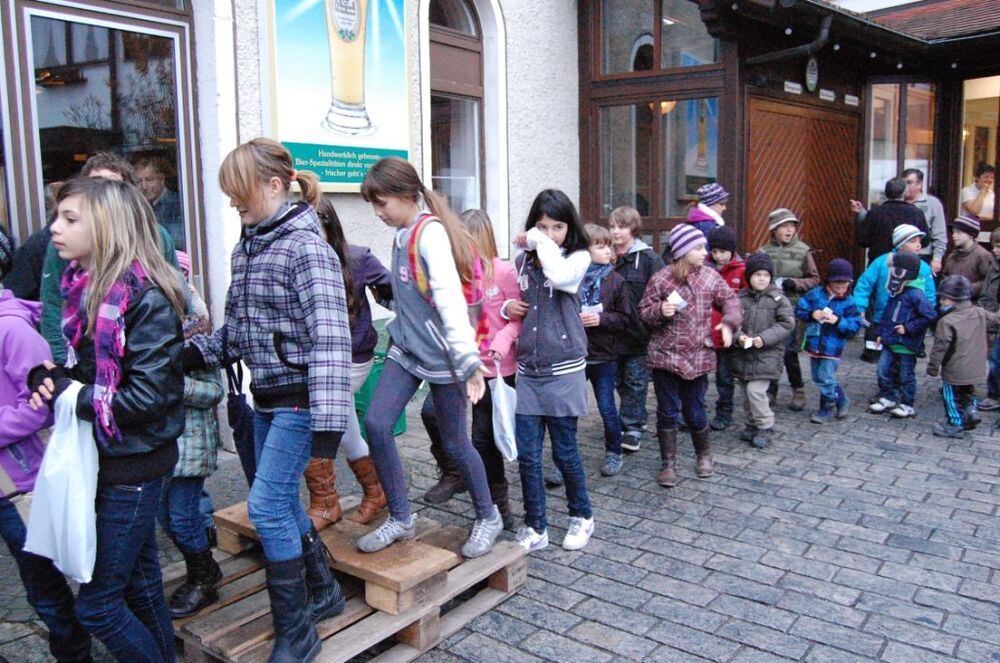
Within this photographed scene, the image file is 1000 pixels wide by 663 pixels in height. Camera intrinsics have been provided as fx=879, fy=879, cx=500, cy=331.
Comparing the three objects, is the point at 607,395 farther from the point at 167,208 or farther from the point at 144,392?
the point at 144,392

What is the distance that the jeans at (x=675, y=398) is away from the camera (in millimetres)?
5289

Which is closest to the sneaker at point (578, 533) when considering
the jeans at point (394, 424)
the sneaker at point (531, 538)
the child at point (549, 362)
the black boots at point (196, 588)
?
the child at point (549, 362)

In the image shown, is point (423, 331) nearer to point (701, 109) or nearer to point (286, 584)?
point (286, 584)

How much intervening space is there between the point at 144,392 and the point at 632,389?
3.89 meters

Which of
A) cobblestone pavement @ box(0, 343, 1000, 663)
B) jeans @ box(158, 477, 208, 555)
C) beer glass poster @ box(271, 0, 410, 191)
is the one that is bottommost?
cobblestone pavement @ box(0, 343, 1000, 663)

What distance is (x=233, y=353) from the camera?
3.17 metres

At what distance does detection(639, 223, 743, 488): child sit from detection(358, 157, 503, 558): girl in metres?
1.82

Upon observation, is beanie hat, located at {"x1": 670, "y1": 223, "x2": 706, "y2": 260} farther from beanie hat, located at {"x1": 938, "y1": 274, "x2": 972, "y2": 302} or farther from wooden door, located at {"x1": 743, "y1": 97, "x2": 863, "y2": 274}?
wooden door, located at {"x1": 743, "y1": 97, "x2": 863, "y2": 274}

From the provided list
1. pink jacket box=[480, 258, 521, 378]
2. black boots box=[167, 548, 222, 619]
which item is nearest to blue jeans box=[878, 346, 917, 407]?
pink jacket box=[480, 258, 521, 378]

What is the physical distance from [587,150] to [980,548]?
20.0 feet

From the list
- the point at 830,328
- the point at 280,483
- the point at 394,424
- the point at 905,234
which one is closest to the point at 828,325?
the point at 830,328

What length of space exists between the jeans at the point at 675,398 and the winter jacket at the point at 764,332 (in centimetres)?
90

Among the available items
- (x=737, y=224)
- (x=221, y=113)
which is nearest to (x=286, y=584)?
(x=221, y=113)

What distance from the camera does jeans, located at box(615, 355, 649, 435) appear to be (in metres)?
5.87
